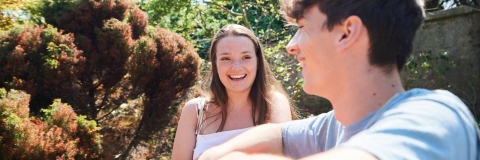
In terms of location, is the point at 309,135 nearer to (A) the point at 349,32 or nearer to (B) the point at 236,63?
(A) the point at 349,32

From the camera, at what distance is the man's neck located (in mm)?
1228

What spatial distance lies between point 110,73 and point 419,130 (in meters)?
5.53

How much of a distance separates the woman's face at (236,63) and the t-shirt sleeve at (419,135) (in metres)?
2.31

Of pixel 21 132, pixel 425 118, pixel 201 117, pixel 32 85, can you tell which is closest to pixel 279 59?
pixel 32 85

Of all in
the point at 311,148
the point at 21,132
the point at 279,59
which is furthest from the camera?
the point at 279,59

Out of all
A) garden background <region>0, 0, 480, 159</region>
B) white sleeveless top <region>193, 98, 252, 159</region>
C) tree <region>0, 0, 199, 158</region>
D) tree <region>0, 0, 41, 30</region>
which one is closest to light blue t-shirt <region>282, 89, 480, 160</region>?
white sleeveless top <region>193, 98, 252, 159</region>

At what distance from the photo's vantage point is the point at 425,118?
1003mm

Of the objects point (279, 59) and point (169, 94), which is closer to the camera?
point (169, 94)

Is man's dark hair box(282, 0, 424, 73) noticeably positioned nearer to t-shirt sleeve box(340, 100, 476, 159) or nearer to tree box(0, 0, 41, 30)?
t-shirt sleeve box(340, 100, 476, 159)

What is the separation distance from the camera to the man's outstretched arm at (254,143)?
1.42 metres

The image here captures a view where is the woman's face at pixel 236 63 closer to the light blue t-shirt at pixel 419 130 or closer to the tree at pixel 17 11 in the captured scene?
the light blue t-shirt at pixel 419 130

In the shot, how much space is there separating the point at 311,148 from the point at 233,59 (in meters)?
1.89

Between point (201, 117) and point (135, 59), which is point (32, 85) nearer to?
point (135, 59)

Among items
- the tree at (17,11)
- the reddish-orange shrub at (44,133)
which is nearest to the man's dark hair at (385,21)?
the reddish-orange shrub at (44,133)
